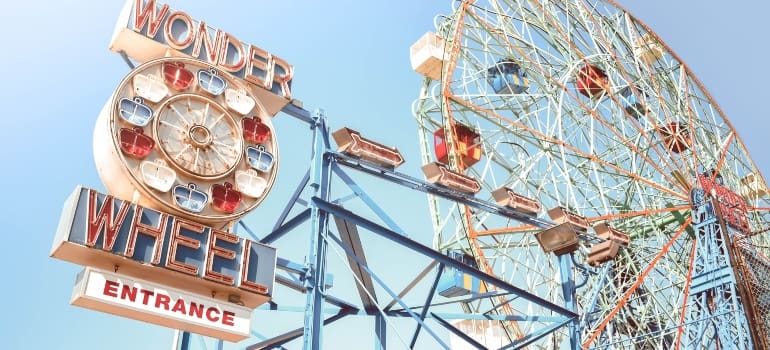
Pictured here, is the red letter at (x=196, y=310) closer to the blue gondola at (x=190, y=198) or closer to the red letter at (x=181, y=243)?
the red letter at (x=181, y=243)

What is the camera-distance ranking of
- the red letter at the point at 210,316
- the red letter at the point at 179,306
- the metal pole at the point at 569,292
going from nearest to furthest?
the red letter at the point at 179,306, the red letter at the point at 210,316, the metal pole at the point at 569,292

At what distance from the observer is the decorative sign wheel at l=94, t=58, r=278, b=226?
1382 cm

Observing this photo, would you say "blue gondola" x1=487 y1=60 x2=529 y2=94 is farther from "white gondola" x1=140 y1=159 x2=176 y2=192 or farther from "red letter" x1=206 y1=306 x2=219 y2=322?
"red letter" x1=206 y1=306 x2=219 y2=322

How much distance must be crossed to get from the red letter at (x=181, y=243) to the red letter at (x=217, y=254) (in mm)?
199

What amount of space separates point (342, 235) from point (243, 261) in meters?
2.52

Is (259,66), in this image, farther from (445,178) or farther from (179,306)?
(179,306)

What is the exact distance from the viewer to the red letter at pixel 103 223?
40.9ft

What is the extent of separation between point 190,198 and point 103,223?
76.1 inches

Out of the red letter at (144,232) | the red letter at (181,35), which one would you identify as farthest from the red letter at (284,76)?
the red letter at (144,232)

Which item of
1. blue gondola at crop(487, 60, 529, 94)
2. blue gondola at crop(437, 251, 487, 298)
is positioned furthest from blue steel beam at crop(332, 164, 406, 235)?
blue gondola at crop(487, 60, 529, 94)

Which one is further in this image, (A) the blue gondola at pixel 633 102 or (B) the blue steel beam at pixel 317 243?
(A) the blue gondola at pixel 633 102

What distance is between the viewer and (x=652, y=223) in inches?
1133

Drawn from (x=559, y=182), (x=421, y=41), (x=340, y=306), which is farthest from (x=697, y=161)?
(x=340, y=306)

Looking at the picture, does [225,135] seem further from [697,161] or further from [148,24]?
[697,161]
